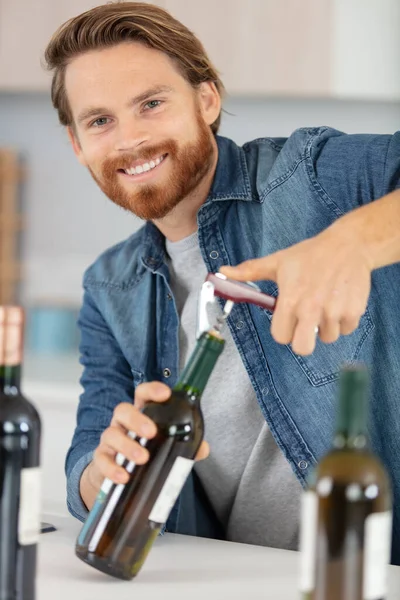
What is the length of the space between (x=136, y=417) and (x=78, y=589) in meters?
0.21

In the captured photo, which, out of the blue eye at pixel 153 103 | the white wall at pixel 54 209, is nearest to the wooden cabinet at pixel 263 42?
the white wall at pixel 54 209

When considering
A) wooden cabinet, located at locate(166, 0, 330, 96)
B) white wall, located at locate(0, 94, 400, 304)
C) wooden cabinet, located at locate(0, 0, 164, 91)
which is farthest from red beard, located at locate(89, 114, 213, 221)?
white wall, located at locate(0, 94, 400, 304)

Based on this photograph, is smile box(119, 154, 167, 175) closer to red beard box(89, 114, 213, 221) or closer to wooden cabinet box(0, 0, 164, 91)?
red beard box(89, 114, 213, 221)

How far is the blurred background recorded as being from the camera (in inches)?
111

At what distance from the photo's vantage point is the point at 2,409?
2.50 feet

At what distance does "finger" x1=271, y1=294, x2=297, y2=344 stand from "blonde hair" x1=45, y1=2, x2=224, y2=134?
0.81 meters

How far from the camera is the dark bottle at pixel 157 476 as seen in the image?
83 cm

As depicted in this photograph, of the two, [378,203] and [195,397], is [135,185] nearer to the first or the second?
[378,203]

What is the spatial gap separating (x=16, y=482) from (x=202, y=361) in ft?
0.67

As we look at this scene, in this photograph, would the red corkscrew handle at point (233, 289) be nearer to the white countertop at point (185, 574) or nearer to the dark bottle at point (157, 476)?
the dark bottle at point (157, 476)

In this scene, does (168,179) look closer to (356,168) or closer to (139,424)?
(356,168)

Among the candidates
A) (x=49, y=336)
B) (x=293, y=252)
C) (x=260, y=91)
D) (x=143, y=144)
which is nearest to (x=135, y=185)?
(x=143, y=144)

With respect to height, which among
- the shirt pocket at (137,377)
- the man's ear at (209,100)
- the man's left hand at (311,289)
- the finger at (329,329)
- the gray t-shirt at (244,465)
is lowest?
the gray t-shirt at (244,465)

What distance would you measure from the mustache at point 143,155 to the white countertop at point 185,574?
65 centimetres
